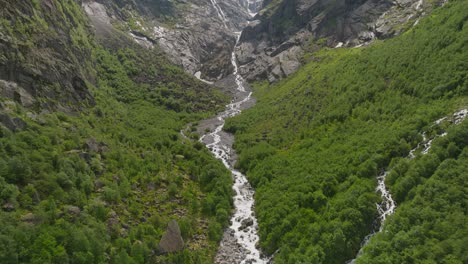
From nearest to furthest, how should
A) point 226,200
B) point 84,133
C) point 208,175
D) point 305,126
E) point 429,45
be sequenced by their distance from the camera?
point 84,133 → point 226,200 → point 208,175 → point 429,45 → point 305,126

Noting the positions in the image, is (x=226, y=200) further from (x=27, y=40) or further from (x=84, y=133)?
(x=27, y=40)

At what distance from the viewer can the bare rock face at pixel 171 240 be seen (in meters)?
53.7

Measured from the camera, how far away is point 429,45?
295ft

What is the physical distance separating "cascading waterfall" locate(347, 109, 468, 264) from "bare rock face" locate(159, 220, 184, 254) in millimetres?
24655

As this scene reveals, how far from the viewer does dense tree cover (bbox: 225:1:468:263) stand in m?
50.2

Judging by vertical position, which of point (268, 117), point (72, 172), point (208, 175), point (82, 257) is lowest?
point (268, 117)

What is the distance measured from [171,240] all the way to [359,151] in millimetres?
37877

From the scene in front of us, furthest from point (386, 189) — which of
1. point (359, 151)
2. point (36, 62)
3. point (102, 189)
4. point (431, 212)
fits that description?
point (36, 62)

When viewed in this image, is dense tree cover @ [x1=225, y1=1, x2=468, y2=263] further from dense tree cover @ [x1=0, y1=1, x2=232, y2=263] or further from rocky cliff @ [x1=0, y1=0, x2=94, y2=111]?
rocky cliff @ [x1=0, y1=0, x2=94, y2=111]

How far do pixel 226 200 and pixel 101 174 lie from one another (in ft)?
79.5

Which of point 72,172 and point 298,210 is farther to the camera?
point 298,210

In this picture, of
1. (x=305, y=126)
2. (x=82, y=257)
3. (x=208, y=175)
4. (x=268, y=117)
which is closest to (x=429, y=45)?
(x=305, y=126)

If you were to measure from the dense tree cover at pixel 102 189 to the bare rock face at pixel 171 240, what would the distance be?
40.7 inches

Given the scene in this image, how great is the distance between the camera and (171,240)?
5541 centimetres
